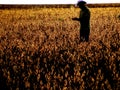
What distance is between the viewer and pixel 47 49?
23.8 feet

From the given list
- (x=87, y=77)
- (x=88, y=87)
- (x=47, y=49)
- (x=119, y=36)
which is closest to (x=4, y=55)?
(x=47, y=49)

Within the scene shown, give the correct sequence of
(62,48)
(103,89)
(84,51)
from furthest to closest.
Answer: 1. (62,48)
2. (84,51)
3. (103,89)

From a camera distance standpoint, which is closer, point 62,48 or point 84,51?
point 84,51

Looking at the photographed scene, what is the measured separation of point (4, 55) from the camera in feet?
22.8

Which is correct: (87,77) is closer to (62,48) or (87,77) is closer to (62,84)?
(62,84)

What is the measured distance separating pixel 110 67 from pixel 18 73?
1.52m

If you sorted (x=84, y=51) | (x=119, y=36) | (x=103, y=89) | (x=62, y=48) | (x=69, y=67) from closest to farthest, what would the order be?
(x=103, y=89), (x=69, y=67), (x=84, y=51), (x=62, y=48), (x=119, y=36)

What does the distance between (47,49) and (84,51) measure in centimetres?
89

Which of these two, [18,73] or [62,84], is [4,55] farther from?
[62,84]

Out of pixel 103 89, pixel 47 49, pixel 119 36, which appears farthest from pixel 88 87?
pixel 119 36

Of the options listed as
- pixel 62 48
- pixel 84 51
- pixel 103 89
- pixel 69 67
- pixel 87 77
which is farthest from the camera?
pixel 62 48

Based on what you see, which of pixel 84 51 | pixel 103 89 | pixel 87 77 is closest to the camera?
pixel 103 89

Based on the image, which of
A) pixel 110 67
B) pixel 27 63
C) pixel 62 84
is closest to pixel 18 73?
pixel 27 63

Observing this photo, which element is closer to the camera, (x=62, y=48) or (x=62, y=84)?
(x=62, y=84)
